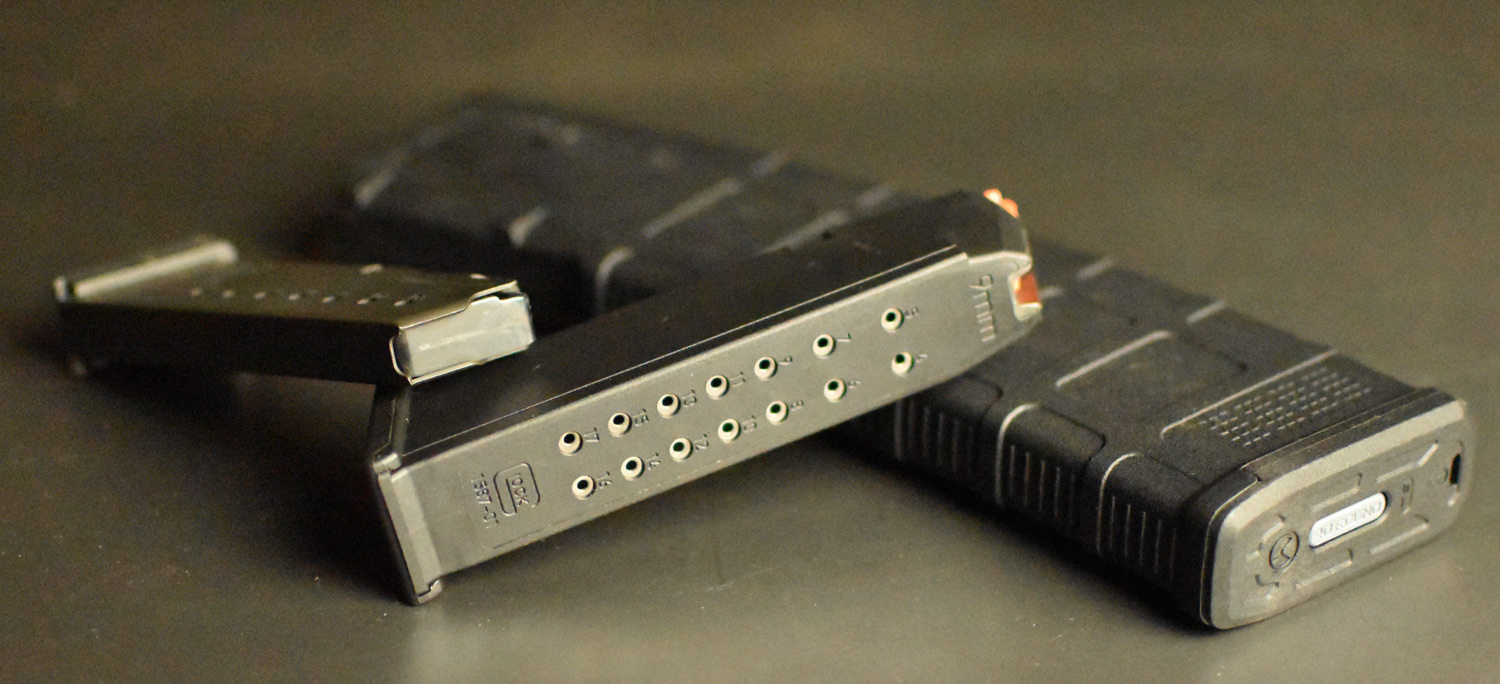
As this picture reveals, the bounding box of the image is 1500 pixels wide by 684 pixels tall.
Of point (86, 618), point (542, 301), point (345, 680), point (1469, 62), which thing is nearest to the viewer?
point (345, 680)

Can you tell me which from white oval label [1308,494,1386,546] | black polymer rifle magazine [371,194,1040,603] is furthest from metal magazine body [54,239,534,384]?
white oval label [1308,494,1386,546]

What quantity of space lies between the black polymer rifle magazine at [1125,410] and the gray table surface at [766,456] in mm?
79

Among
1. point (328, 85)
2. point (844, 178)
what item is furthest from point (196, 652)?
A: point (328, 85)

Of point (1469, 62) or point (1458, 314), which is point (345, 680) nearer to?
point (1458, 314)

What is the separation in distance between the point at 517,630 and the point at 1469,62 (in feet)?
10.4

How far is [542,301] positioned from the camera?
99.9 inches

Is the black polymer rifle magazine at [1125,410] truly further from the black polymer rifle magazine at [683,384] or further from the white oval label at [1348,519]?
the black polymer rifle magazine at [683,384]

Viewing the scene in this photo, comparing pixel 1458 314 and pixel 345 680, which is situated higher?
pixel 345 680

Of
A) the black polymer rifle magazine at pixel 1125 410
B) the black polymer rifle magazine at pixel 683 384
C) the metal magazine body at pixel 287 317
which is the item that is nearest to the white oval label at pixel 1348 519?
the black polymer rifle magazine at pixel 1125 410

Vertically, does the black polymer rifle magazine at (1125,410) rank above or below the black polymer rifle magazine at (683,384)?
below

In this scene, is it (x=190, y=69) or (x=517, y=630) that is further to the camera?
(x=190, y=69)

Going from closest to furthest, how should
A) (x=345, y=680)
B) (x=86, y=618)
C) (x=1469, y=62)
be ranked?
(x=345, y=680) < (x=86, y=618) < (x=1469, y=62)

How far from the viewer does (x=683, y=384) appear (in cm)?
176

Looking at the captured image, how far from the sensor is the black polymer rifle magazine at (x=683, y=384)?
5.61ft
